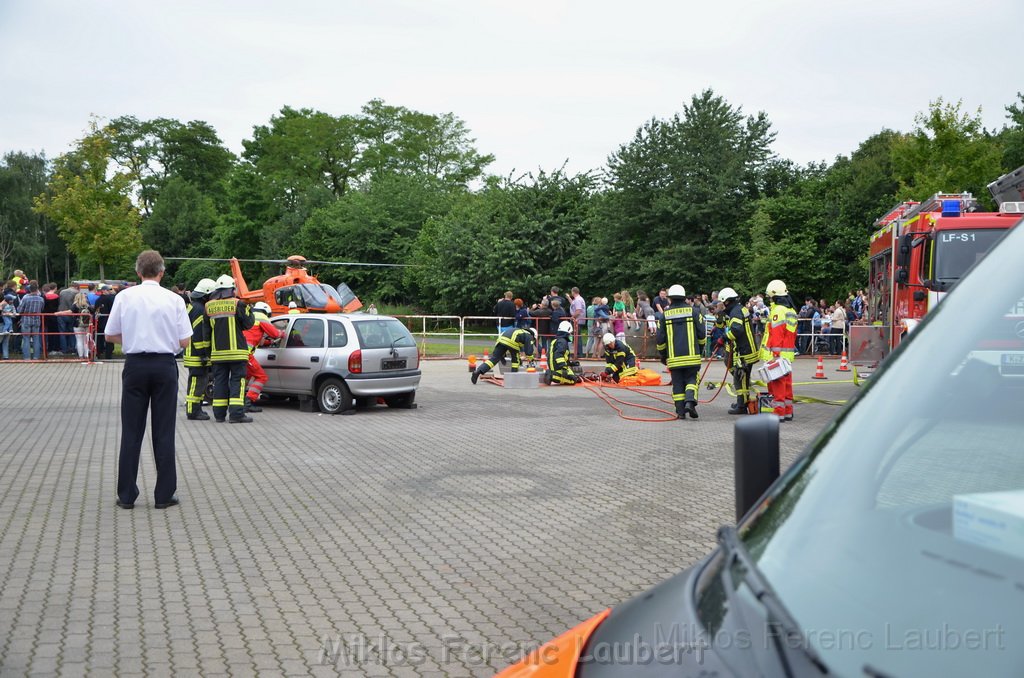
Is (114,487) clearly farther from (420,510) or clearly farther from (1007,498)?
(1007,498)

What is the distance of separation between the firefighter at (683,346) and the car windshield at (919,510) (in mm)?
12087

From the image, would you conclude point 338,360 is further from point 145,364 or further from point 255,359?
point 145,364

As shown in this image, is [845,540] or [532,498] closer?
[845,540]

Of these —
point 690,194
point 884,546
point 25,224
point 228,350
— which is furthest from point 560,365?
point 25,224

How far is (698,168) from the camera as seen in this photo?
42.3 m

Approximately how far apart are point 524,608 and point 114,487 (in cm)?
499

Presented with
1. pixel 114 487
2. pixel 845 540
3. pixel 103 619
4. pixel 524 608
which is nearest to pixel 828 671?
pixel 845 540

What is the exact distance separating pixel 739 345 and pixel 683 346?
84cm

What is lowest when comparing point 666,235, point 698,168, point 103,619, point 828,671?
point 103,619

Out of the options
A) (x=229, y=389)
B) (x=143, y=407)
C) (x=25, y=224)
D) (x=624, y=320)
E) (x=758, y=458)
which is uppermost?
(x=25, y=224)

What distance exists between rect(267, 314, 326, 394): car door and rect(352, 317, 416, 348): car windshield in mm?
618

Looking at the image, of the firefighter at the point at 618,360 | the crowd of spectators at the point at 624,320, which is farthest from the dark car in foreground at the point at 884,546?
the crowd of spectators at the point at 624,320

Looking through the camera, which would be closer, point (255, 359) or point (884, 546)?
point (884, 546)

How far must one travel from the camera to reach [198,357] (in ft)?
44.9
